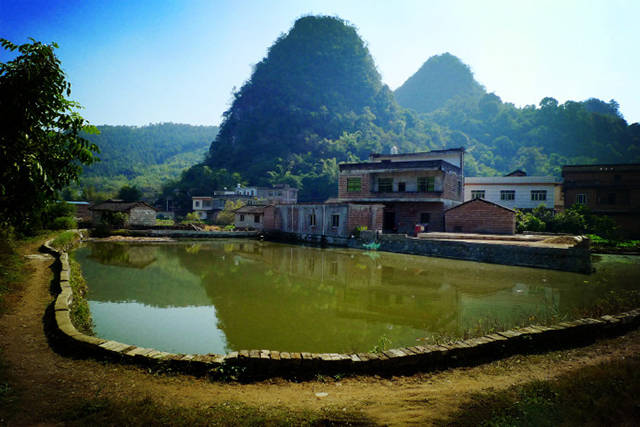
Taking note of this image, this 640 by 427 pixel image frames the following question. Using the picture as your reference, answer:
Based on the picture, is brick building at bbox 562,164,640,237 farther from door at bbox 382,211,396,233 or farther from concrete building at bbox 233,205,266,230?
concrete building at bbox 233,205,266,230

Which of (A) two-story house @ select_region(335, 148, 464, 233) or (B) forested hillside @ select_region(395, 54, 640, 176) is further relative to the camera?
(B) forested hillside @ select_region(395, 54, 640, 176)

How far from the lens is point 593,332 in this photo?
20.9 feet

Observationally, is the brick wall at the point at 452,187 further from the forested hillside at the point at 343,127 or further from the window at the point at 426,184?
the forested hillside at the point at 343,127

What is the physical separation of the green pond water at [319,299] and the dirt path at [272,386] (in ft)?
5.82

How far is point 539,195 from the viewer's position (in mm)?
33938

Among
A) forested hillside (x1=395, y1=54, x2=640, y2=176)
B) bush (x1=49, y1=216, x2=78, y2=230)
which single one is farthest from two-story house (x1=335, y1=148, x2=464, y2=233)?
forested hillside (x1=395, y1=54, x2=640, y2=176)

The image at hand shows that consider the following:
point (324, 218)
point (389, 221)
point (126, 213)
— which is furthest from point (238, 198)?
point (389, 221)

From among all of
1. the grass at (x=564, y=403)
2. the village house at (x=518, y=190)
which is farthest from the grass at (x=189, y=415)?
the village house at (x=518, y=190)

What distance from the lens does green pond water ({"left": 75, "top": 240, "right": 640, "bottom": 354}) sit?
733 cm

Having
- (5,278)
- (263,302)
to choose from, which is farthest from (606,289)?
(5,278)

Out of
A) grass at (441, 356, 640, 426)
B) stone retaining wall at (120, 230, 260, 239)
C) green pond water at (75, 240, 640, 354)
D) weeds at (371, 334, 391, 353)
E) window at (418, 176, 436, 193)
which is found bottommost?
green pond water at (75, 240, 640, 354)

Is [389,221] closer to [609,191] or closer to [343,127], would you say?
[609,191]

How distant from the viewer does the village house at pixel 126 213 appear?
34875 mm

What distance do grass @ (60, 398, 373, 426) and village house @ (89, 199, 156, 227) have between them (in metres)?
35.5
